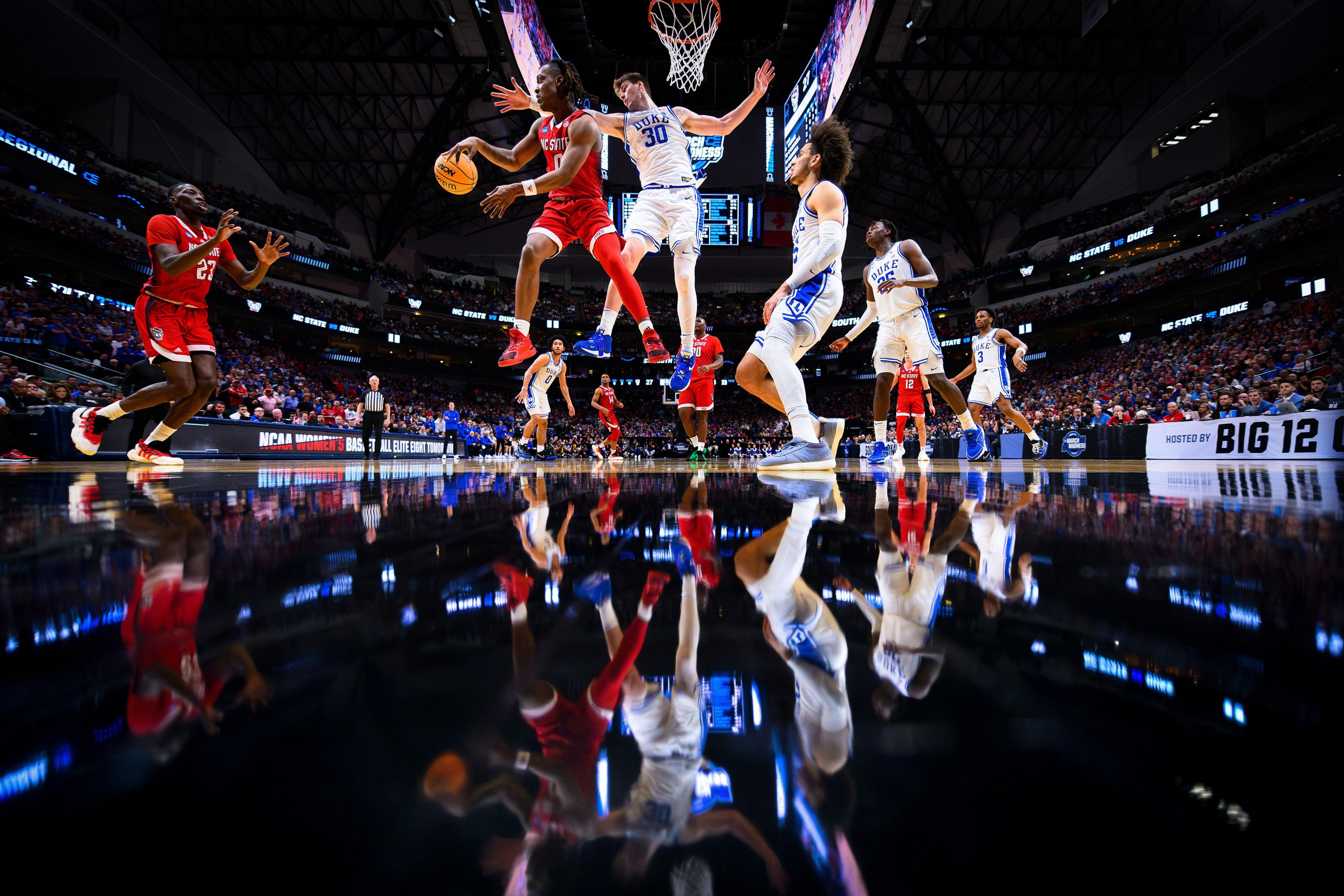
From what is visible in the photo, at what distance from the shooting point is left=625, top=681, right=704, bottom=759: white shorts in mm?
308

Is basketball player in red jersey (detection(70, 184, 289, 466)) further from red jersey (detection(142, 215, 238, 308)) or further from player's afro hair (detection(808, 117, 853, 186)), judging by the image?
player's afro hair (detection(808, 117, 853, 186))

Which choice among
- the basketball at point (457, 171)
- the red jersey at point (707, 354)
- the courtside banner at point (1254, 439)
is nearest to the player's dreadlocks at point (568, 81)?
the basketball at point (457, 171)

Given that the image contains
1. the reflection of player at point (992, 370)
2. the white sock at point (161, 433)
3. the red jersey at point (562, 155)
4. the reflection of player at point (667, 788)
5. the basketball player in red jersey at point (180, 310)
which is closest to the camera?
the reflection of player at point (667, 788)

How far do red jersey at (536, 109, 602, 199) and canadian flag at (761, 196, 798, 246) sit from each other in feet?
75.5

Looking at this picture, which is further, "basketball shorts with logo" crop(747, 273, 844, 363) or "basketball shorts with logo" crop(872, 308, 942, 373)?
"basketball shorts with logo" crop(872, 308, 942, 373)

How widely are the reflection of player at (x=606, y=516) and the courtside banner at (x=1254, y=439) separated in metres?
7.19

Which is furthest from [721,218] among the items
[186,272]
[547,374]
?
[186,272]

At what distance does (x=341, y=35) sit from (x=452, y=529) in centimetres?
2328

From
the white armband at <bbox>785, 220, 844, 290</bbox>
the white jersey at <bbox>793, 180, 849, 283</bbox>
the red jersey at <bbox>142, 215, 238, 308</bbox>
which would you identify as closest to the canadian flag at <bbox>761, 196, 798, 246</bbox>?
the white jersey at <bbox>793, 180, 849, 283</bbox>

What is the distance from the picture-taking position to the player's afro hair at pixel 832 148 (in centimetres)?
327

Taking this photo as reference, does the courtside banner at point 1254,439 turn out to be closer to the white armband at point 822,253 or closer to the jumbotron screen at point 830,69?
the white armband at point 822,253

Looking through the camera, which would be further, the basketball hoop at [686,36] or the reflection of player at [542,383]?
the basketball hoop at [686,36]

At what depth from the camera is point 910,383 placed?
6.75 metres

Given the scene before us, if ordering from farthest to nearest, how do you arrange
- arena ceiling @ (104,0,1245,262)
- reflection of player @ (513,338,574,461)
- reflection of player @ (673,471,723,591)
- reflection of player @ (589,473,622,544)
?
arena ceiling @ (104,0,1245,262)
reflection of player @ (513,338,574,461)
reflection of player @ (589,473,622,544)
reflection of player @ (673,471,723,591)
